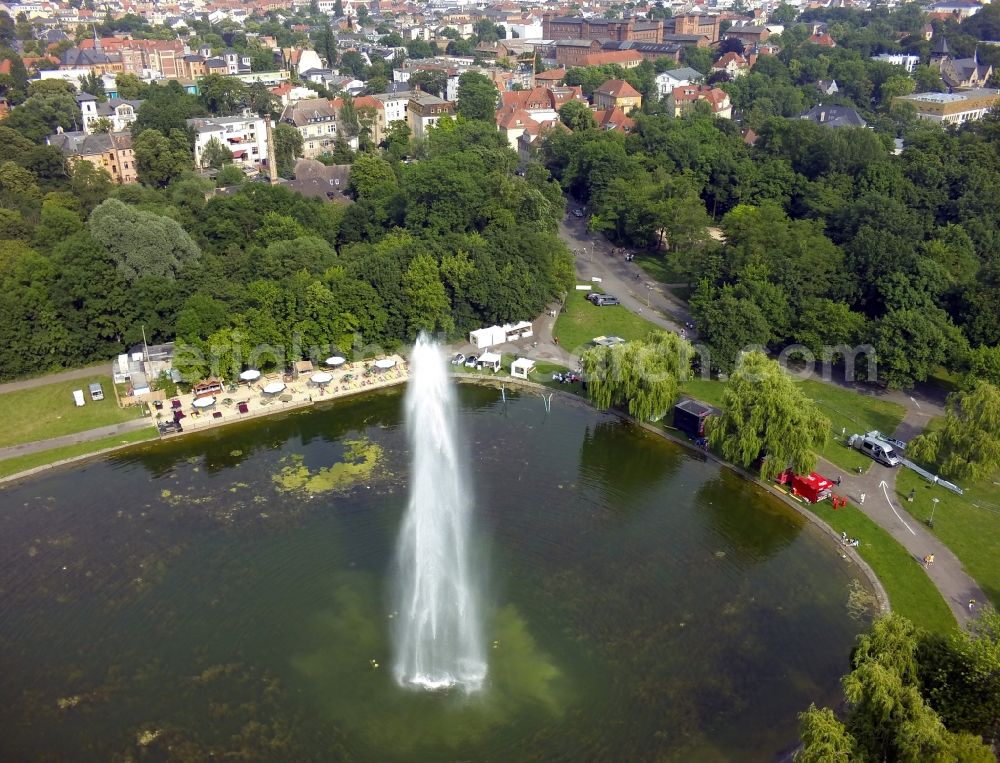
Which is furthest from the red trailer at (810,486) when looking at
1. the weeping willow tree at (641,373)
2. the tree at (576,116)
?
the tree at (576,116)

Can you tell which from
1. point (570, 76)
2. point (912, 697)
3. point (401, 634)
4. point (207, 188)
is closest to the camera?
point (912, 697)

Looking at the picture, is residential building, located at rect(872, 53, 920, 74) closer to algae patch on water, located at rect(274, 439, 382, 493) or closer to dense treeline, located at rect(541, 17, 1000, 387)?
dense treeline, located at rect(541, 17, 1000, 387)

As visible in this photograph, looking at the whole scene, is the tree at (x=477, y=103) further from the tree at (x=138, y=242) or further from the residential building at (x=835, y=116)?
the tree at (x=138, y=242)

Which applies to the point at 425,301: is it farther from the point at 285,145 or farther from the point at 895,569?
the point at 285,145

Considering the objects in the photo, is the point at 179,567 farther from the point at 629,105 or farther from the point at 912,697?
the point at 629,105

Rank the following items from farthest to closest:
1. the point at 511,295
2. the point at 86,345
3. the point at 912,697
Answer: the point at 511,295 < the point at 86,345 < the point at 912,697

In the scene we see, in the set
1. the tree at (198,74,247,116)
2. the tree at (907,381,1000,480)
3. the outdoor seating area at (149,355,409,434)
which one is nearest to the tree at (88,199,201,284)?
the outdoor seating area at (149,355,409,434)

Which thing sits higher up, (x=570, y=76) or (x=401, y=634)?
(x=570, y=76)

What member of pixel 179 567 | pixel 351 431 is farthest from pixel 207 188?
pixel 179 567
